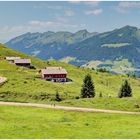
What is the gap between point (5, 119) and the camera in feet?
245

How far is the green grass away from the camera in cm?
5781

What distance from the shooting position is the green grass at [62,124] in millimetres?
57812

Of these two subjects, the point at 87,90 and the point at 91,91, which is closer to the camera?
the point at 87,90

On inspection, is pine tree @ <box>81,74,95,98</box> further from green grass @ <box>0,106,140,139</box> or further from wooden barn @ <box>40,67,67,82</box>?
wooden barn @ <box>40,67,67,82</box>

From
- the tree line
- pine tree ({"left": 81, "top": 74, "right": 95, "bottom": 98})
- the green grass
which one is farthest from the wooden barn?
the green grass

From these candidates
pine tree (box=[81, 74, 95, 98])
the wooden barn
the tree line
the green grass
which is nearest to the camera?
the green grass

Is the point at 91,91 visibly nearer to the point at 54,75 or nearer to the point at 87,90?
the point at 87,90

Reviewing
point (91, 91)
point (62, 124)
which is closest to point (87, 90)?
point (91, 91)

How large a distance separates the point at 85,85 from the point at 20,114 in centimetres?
5659

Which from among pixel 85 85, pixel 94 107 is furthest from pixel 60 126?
pixel 85 85

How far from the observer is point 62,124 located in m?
70.8

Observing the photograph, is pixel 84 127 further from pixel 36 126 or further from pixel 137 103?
pixel 137 103

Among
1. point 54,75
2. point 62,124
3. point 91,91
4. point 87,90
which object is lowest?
point 62,124

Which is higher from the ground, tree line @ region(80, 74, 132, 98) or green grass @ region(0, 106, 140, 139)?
tree line @ region(80, 74, 132, 98)
